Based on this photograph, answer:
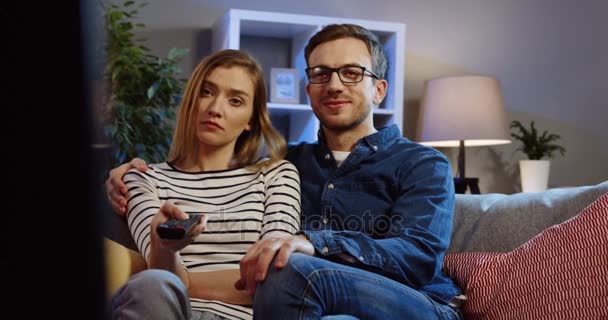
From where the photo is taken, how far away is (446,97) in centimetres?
284

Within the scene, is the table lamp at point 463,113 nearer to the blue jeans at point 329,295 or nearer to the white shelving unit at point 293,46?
the white shelving unit at point 293,46

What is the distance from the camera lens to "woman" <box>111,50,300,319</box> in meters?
1.11

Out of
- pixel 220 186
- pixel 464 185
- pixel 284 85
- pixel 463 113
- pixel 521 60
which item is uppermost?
pixel 521 60

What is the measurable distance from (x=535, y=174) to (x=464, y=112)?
22.6 inches

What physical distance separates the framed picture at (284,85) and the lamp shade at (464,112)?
59 centimetres

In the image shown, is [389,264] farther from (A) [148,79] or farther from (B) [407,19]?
(B) [407,19]

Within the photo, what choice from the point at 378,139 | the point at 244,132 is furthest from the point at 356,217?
the point at 244,132

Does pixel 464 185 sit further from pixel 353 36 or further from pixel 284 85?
pixel 353 36

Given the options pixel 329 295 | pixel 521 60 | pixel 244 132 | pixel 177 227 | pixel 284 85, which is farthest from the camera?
pixel 521 60

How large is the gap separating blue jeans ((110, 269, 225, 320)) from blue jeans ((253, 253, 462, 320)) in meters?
0.12

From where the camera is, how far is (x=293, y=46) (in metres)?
3.03

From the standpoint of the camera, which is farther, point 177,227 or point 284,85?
point 284,85

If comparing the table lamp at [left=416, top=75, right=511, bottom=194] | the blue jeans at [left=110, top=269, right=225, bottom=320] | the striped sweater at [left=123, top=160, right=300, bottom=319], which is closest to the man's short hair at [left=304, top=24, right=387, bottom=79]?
the striped sweater at [left=123, top=160, right=300, bottom=319]

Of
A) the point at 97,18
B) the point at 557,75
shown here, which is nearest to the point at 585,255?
the point at 97,18
